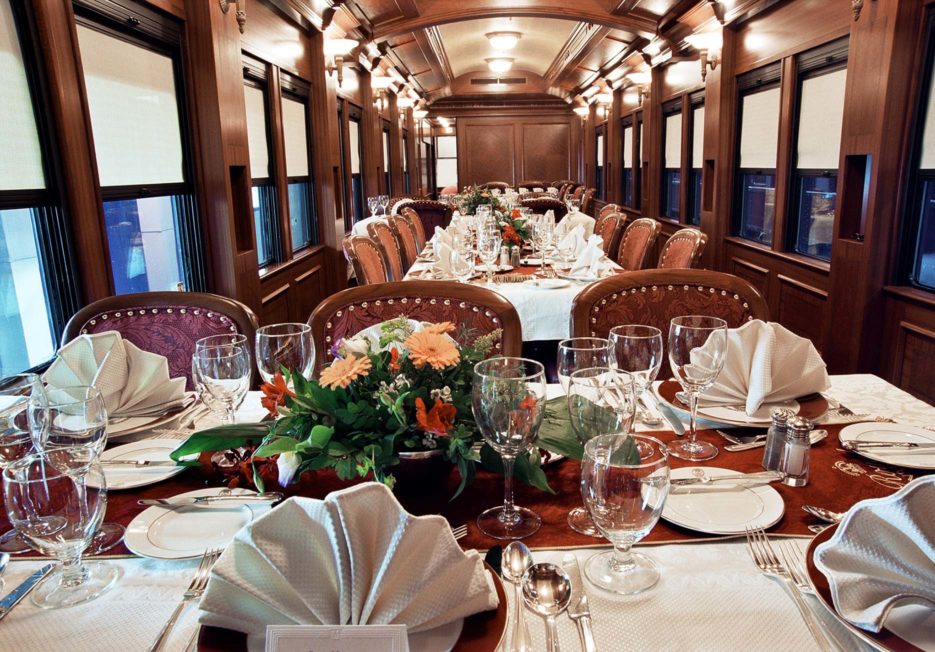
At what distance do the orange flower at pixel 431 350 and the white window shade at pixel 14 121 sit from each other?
1.79 meters

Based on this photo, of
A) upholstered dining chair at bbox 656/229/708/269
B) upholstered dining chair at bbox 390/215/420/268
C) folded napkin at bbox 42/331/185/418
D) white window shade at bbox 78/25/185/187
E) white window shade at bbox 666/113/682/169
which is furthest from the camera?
white window shade at bbox 666/113/682/169

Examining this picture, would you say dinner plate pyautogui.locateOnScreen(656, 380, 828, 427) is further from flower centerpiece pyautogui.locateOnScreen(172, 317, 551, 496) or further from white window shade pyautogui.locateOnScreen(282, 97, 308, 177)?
white window shade pyautogui.locateOnScreen(282, 97, 308, 177)

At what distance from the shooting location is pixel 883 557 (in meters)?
0.68

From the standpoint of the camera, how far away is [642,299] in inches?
72.0

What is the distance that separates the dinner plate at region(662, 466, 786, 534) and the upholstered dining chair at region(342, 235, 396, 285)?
7.22 ft

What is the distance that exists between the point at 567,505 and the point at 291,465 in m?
0.39

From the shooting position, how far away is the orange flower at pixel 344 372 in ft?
2.88

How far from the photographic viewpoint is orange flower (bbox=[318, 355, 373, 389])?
34.5 inches

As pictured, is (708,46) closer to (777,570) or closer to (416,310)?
(416,310)

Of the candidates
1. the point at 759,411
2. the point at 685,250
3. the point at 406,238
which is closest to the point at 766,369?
the point at 759,411

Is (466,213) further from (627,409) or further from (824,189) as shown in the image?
(627,409)

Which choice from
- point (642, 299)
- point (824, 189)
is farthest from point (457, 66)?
point (642, 299)

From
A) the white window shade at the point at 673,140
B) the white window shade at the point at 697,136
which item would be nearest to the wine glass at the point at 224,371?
the white window shade at the point at 697,136

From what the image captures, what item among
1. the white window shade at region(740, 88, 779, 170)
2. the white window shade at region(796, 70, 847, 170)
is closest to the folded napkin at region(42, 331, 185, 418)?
the white window shade at region(796, 70, 847, 170)
